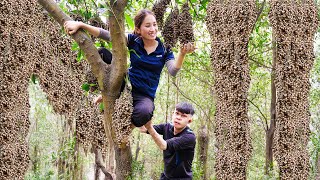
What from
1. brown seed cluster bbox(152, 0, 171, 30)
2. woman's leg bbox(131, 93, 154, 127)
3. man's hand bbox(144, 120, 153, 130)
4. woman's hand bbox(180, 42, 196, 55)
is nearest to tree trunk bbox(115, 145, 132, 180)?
man's hand bbox(144, 120, 153, 130)

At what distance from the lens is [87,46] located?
262 cm

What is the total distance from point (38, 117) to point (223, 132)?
10922mm

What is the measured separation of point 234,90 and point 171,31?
625 millimetres

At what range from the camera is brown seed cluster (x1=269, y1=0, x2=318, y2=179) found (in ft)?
9.31

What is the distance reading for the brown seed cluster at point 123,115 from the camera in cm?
255

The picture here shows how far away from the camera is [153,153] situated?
47.3 ft

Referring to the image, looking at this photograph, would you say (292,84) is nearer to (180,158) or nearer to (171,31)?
(171,31)

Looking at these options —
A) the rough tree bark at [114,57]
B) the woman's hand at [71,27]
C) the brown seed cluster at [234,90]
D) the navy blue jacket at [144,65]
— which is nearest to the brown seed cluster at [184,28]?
the navy blue jacket at [144,65]

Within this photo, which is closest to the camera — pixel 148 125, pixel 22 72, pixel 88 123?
pixel 148 125

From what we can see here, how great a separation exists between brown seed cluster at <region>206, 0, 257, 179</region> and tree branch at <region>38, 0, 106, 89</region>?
894mm

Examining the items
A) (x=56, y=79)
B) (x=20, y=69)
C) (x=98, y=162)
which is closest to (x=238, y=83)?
(x=56, y=79)

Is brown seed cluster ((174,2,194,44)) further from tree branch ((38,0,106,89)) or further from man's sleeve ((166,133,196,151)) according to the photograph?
man's sleeve ((166,133,196,151))

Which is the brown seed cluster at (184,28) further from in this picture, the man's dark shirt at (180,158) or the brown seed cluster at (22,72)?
the brown seed cluster at (22,72)

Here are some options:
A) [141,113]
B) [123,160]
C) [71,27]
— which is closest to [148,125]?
[141,113]
